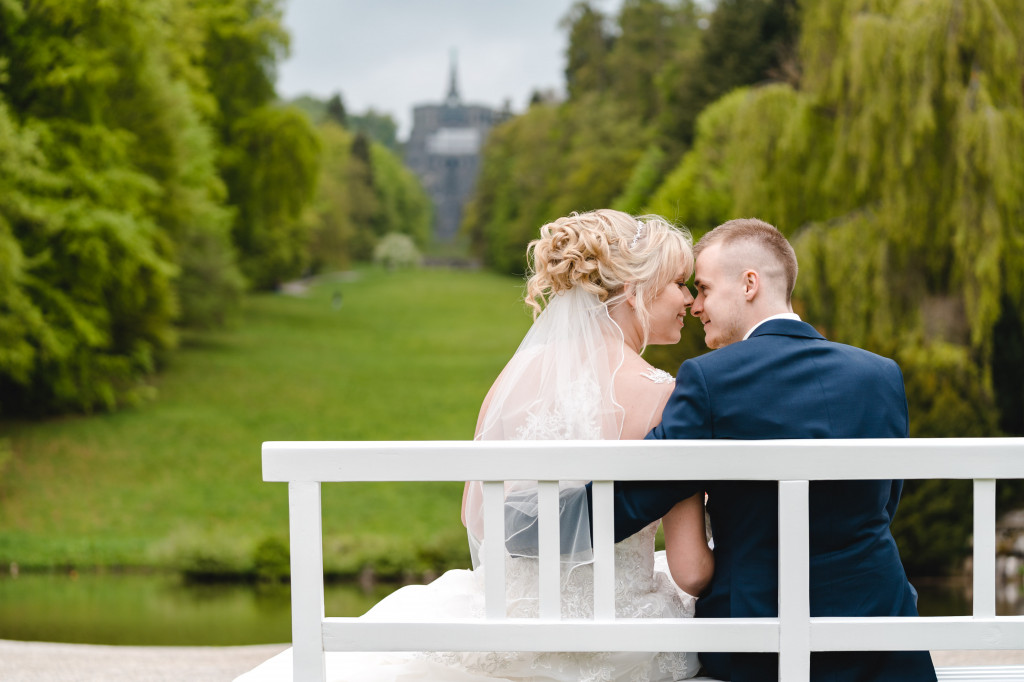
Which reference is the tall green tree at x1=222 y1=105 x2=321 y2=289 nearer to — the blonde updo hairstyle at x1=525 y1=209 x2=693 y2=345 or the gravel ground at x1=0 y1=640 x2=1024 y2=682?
the gravel ground at x1=0 y1=640 x2=1024 y2=682

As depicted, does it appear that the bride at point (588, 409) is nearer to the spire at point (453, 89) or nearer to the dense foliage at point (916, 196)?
the dense foliage at point (916, 196)

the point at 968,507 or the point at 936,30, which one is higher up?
the point at 936,30

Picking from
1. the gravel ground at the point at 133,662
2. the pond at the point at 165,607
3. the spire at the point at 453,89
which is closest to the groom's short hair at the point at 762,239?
the gravel ground at the point at 133,662

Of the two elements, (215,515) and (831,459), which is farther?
(215,515)

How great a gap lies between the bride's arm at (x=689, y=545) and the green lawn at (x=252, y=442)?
9.49 meters

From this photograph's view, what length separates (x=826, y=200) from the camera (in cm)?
984

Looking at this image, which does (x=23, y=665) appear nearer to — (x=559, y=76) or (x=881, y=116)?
(x=881, y=116)

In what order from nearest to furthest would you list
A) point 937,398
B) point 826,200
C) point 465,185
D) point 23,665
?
point 23,665
point 937,398
point 826,200
point 465,185

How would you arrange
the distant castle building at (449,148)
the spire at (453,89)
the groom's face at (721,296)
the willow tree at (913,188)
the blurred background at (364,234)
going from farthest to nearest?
the distant castle building at (449,148) < the spire at (453,89) < the blurred background at (364,234) < the willow tree at (913,188) < the groom's face at (721,296)

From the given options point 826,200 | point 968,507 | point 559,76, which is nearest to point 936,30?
point 826,200

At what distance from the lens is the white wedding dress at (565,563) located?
198cm

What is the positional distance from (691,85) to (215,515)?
14.1m

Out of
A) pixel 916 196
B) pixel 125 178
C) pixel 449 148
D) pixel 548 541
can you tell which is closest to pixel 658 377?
pixel 548 541

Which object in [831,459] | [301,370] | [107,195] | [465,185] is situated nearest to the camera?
[831,459]
